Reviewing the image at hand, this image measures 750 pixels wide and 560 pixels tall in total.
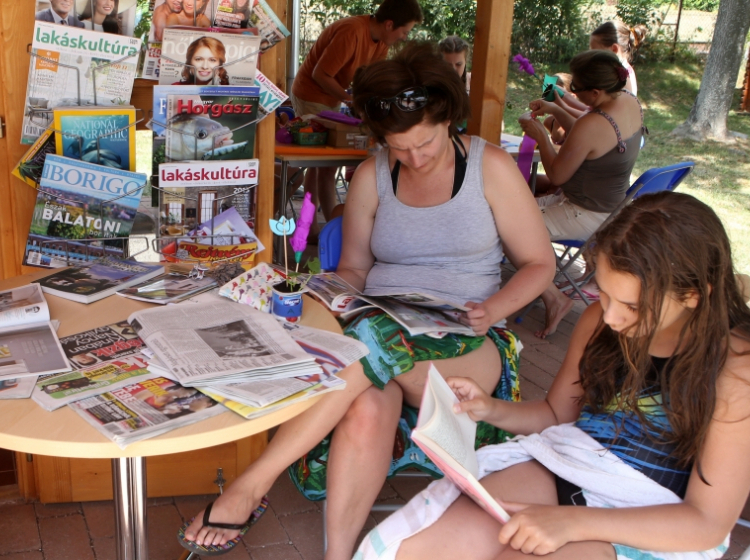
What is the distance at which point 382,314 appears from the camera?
198 cm

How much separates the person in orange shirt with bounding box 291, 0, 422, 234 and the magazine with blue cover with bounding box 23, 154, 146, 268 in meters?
3.48

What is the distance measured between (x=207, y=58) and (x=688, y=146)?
405 inches

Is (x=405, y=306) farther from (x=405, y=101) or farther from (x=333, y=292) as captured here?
(x=405, y=101)

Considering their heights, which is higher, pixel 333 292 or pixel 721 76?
pixel 721 76

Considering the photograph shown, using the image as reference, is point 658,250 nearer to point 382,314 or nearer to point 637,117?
point 382,314

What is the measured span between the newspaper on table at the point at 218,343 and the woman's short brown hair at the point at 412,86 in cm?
79

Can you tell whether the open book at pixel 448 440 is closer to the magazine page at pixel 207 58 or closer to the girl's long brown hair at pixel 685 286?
A: the girl's long brown hair at pixel 685 286

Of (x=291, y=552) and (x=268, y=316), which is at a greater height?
(x=268, y=316)

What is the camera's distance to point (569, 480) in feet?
5.06

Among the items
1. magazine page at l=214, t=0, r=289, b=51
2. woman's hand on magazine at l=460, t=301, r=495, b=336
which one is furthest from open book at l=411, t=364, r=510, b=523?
magazine page at l=214, t=0, r=289, b=51

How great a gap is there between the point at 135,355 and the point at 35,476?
1167mm

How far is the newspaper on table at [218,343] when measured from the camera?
1410 millimetres

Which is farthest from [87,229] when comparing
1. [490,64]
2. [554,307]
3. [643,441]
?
[554,307]

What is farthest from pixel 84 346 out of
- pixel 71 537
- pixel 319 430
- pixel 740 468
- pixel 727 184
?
pixel 727 184
